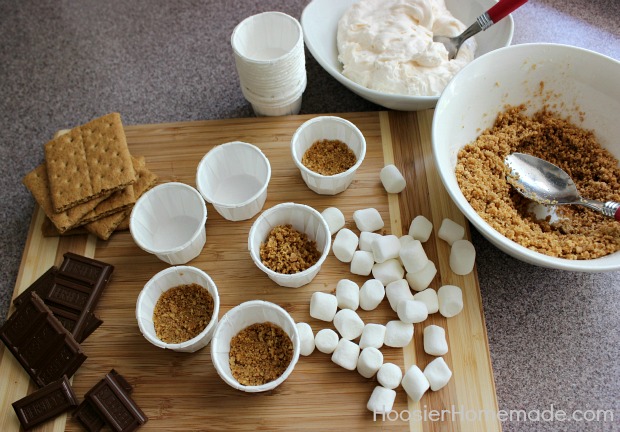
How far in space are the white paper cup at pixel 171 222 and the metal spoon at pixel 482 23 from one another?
771 mm

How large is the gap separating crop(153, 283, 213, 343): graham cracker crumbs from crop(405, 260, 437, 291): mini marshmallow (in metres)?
0.45

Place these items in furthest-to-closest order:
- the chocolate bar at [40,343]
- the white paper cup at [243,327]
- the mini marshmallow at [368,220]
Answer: the mini marshmallow at [368,220], the chocolate bar at [40,343], the white paper cup at [243,327]

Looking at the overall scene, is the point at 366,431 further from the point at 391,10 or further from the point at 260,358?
the point at 391,10

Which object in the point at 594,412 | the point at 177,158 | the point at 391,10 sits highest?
the point at 391,10

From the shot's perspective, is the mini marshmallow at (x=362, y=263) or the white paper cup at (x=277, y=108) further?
the white paper cup at (x=277, y=108)

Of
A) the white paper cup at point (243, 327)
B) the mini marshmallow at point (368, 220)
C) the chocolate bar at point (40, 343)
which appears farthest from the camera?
the mini marshmallow at point (368, 220)

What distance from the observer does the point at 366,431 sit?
108cm

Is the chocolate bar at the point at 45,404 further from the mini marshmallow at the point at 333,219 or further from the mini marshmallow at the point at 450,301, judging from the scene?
the mini marshmallow at the point at 450,301

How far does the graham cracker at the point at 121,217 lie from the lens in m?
1.30

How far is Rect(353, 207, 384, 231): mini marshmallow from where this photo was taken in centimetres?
127

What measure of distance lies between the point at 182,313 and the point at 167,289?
7cm

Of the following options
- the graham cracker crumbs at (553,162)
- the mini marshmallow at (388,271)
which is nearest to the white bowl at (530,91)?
the graham cracker crumbs at (553,162)

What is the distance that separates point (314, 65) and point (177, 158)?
52 cm

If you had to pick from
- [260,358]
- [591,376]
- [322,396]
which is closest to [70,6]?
[260,358]
